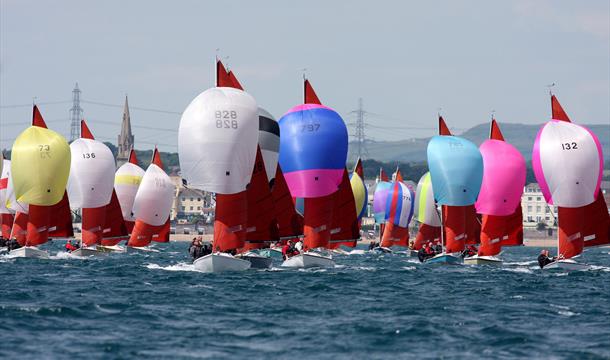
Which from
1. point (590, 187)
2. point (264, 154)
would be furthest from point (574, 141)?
point (264, 154)

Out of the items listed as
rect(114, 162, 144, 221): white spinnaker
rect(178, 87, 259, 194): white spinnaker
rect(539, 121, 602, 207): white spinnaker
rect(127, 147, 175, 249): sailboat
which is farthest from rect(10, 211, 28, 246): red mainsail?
rect(539, 121, 602, 207): white spinnaker

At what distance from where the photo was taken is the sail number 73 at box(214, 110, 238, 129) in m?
51.1

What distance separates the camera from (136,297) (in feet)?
137

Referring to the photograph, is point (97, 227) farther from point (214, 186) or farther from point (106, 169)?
point (214, 186)

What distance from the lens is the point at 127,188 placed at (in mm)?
95438

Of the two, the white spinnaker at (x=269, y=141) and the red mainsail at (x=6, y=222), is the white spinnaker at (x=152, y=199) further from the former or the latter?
the white spinnaker at (x=269, y=141)

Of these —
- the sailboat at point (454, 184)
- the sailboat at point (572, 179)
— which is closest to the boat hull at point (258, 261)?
the sailboat at point (572, 179)

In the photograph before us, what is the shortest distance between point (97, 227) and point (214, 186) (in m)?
27.4

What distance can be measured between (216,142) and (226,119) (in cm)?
113

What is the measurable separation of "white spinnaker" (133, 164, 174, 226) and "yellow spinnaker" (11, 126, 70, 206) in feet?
70.0

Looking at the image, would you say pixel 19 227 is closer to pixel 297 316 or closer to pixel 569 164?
pixel 569 164

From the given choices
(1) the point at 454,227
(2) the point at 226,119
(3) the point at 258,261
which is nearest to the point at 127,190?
(1) the point at 454,227

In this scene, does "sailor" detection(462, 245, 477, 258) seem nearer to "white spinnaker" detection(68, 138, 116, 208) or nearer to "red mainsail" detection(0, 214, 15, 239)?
"white spinnaker" detection(68, 138, 116, 208)

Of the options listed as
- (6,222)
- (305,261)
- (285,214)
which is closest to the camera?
(305,261)
